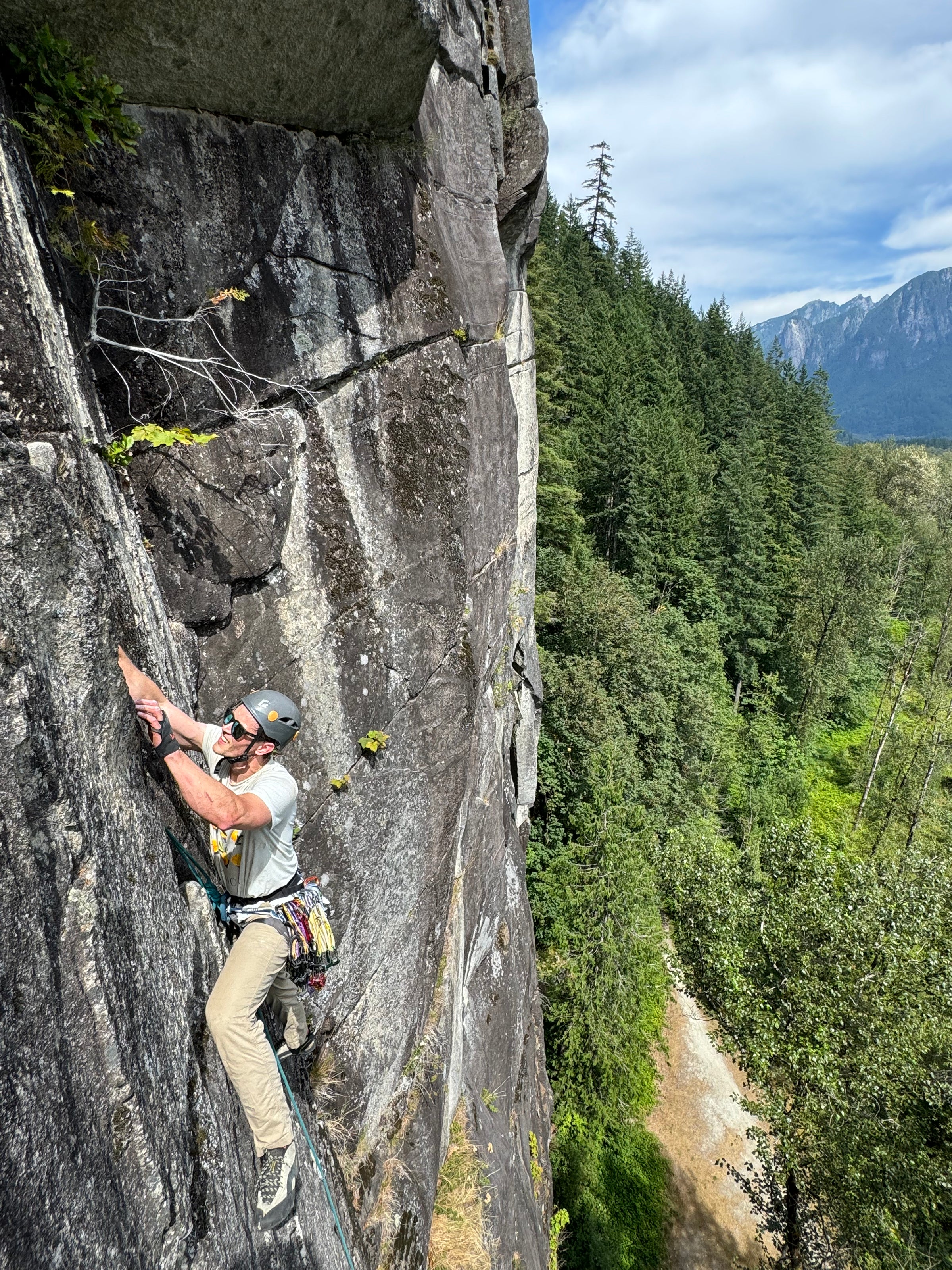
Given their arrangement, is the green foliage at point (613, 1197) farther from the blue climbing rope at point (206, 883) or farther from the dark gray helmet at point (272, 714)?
the dark gray helmet at point (272, 714)

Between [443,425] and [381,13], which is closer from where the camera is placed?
[381,13]

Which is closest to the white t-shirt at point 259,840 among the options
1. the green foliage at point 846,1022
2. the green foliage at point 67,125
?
the green foliage at point 67,125

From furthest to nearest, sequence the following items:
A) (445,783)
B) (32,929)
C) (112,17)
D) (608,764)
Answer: (608,764) → (445,783) → (112,17) → (32,929)

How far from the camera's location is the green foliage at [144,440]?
4473 millimetres

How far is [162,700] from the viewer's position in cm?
387

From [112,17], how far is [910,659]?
38615mm

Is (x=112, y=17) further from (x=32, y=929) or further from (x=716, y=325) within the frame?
(x=716, y=325)

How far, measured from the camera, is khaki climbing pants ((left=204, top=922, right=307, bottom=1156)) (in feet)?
13.2

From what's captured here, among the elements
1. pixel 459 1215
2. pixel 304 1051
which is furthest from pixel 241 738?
pixel 459 1215

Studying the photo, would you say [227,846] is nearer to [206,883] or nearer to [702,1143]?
[206,883]

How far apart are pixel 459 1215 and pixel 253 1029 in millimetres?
6618

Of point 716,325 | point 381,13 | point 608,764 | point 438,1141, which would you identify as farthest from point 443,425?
point 716,325

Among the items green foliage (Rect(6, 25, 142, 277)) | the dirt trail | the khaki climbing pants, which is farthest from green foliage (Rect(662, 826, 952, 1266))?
green foliage (Rect(6, 25, 142, 277))

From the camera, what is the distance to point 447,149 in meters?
7.75
